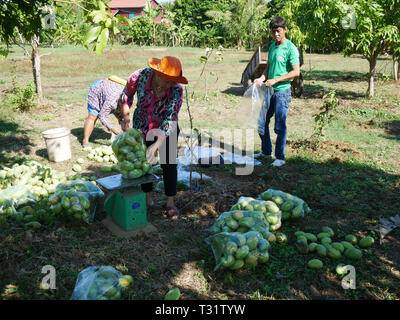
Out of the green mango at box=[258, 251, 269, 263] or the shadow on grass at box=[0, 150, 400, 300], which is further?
the green mango at box=[258, 251, 269, 263]

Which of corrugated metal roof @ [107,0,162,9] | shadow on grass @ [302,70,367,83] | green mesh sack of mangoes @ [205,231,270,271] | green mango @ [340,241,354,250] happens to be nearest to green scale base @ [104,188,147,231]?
green mesh sack of mangoes @ [205,231,270,271]

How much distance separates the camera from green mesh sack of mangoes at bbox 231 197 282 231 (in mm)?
3329

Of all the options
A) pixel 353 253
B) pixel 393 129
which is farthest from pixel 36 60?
pixel 393 129

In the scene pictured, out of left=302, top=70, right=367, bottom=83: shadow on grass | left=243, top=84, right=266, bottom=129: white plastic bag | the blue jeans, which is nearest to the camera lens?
the blue jeans

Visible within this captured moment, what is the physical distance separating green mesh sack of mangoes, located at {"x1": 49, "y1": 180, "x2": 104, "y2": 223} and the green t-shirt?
3.16 metres

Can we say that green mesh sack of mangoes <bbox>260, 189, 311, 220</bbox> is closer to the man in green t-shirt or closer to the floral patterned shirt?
the floral patterned shirt

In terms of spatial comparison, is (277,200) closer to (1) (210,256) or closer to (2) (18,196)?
(1) (210,256)

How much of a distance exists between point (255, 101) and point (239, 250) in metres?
3.00

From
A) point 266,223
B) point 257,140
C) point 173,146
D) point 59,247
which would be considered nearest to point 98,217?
point 59,247

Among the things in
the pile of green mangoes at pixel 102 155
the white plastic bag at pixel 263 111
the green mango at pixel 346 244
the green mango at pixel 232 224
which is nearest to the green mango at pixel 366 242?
the green mango at pixel 346 244

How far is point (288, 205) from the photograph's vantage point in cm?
354

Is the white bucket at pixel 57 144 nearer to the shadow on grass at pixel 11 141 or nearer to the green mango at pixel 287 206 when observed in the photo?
the shadow on grass at pixel 11 141

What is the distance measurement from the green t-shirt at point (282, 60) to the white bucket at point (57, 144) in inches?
136
